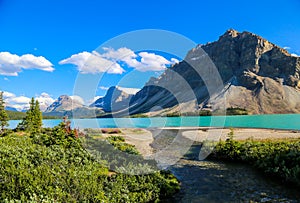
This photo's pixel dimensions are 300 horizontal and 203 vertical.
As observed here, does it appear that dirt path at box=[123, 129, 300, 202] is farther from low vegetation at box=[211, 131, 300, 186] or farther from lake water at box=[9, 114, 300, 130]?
lake water at box=[9, 114, 300, 130]

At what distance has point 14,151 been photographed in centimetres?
1395

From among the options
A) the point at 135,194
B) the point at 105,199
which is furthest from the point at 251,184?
the point at 105,199

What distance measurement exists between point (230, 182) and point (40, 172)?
40.2ft

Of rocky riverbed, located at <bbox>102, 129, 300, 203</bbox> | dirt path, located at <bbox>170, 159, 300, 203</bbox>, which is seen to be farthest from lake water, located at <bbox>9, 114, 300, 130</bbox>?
dirt path, located at <bbox>170, 159, 300, 203</bbox>

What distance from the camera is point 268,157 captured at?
60.7 ft

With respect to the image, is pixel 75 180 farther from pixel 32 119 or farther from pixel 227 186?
pixel 32 119

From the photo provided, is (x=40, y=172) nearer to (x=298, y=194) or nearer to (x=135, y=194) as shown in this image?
(x=135, y=194)

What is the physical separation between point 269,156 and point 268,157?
1.03 feet

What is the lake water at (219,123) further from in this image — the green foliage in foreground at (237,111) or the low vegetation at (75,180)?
the green foliage in foreground at (237,111)

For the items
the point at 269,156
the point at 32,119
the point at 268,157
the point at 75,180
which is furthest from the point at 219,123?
the point at 75,180

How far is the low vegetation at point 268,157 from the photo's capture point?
15219mm

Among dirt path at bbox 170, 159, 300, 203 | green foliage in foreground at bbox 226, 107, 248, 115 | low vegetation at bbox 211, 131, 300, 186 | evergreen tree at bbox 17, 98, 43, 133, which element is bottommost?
dirt path at bbox 170, 159, 300, 203

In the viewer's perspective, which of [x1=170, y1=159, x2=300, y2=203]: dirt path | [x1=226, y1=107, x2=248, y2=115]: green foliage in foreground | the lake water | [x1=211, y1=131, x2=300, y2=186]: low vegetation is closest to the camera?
[x1=170, y1=159, x2=300, y2=203]: dirt path

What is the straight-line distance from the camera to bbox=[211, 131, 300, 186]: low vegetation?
49.9 feet
